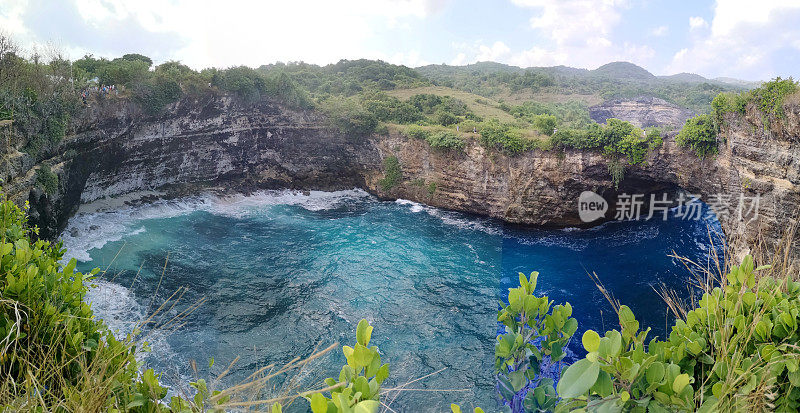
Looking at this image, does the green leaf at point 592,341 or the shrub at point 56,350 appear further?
the shrub at point 56,350

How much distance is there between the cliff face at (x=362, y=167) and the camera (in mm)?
16844

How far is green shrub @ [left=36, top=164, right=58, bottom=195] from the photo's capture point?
61.6 feet

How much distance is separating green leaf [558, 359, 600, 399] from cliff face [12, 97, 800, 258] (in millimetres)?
16320

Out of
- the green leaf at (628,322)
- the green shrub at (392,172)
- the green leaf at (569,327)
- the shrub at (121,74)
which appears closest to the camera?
the green leaf at (628,322)

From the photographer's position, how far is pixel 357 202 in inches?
1208

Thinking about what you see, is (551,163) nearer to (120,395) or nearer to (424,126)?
(424,126)

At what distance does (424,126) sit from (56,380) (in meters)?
27.6

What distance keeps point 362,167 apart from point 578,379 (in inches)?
1173

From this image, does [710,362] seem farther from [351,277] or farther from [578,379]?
[351,277]

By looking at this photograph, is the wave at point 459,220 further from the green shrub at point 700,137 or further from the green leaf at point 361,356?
the green leaf at point 361,356

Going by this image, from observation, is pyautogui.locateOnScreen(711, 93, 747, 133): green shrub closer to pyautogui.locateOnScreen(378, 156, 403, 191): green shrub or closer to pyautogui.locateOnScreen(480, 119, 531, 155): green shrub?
pyautogui.locateOnScreen(480, 119, 531, 155): green shrub

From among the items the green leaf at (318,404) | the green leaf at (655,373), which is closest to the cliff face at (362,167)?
the green leaf at (655,373)

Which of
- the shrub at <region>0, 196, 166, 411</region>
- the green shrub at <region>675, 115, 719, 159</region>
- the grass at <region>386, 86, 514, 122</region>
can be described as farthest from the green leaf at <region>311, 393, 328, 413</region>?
the grass at <region>386, 86, 514, 122</region>

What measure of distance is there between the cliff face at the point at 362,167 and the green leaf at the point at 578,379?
16.3 metres
